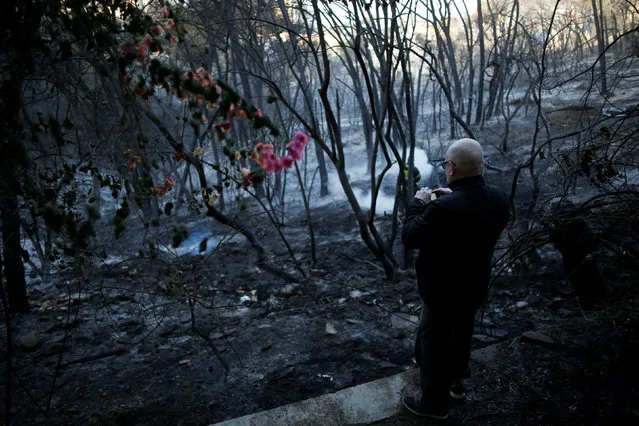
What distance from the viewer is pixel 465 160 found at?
7.26ft

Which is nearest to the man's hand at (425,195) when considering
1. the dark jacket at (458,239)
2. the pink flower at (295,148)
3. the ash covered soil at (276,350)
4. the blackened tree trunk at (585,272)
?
the dark jacket at (458,239)

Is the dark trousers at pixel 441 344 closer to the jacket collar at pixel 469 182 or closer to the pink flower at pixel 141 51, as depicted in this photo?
the jacket collar at pixel 469 182

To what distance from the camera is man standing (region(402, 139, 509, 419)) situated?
2.18 meters

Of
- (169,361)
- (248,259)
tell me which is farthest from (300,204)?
(169,361)

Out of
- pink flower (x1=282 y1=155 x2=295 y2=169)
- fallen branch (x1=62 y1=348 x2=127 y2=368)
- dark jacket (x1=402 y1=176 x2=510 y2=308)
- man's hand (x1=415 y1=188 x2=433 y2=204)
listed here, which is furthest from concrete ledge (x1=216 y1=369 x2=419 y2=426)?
fallen branch (x1=62 y1=348 x2=127 y2=368)

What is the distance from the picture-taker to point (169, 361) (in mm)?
3586

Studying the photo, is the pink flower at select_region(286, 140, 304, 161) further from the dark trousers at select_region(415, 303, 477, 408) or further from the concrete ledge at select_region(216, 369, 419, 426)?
the concrete ledge at select_region(216, 369, 419, 426)

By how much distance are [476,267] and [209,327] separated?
2.82m

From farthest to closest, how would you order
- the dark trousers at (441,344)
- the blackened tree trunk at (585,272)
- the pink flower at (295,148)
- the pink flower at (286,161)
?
the blackened tree trunk at (585,272) < the dark trousers at (441,344) < the pink flower at (295,148) < the pink flower at (286,161)

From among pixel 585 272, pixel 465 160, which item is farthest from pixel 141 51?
pixel 585 272

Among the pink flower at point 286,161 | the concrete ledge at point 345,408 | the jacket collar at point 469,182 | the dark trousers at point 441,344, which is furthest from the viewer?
the concrete ledge at point 345,408

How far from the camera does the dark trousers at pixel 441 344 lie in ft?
7.75

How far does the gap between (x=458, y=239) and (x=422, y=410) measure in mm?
1007

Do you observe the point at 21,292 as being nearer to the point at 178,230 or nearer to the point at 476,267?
the point at 178,230
